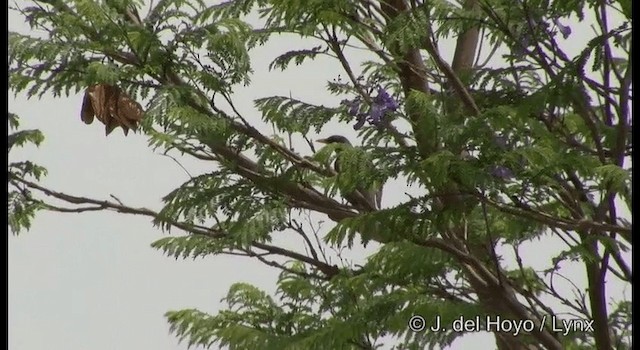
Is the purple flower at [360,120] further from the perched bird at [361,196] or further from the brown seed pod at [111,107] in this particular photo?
the brown seed pod at [111,107]

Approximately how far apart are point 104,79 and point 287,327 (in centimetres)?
55

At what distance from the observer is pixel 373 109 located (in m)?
1.30

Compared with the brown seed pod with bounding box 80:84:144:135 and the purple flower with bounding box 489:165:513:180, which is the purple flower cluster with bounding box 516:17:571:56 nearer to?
the purple flower with bounding box 489:165:513:180

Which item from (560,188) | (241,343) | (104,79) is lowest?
(241,343)

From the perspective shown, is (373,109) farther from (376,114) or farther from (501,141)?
(501,141)

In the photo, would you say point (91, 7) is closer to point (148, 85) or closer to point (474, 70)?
point (148, 85)

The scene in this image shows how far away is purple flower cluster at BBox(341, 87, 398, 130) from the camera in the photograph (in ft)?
4.23

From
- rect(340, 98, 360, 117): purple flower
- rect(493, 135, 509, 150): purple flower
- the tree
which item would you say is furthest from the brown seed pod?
rect(493, 135, 509, 150): purple flower

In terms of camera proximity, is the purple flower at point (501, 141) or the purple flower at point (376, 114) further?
the purple flower at point (376, 114)

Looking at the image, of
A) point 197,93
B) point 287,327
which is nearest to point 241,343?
point 287,327

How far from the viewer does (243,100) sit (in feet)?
5.37

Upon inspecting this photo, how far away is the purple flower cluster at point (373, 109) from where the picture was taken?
129 centimetres

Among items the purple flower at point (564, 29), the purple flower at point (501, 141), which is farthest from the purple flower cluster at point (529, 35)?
the purple flower at point (501, 141)

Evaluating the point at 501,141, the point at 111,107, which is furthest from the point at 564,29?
the point at 111,107
